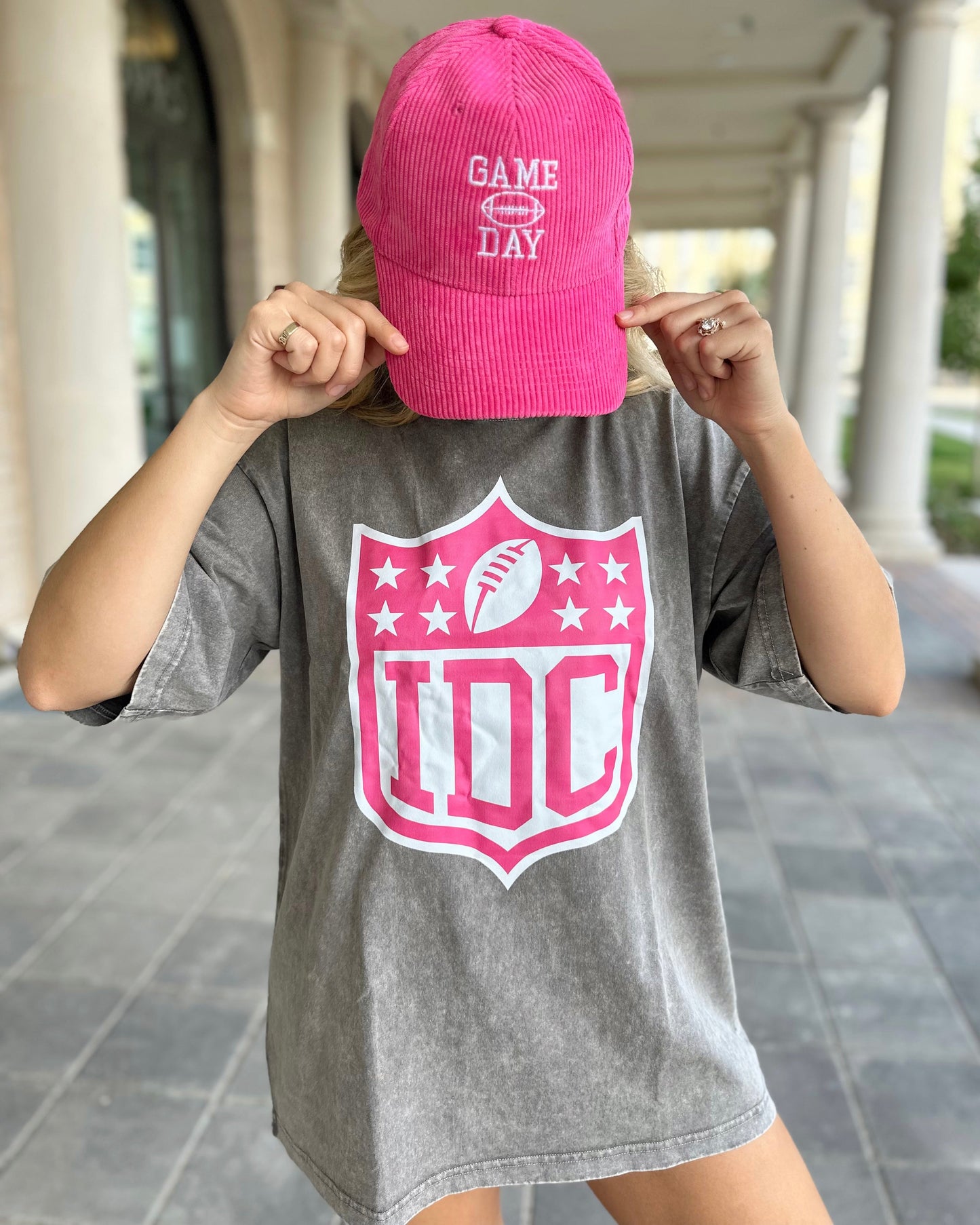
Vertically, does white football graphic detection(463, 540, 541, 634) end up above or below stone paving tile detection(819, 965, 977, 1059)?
above

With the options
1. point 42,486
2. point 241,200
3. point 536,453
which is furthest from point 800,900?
point 241,200

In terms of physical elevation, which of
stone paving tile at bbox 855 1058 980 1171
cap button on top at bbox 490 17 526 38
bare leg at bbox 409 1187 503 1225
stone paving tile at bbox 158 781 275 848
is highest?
cap button on top at bbox 490 17 526 38

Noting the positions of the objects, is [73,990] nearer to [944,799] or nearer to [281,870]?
[281,870]

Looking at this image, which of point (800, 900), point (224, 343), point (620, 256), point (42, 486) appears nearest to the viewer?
point (620, 256)

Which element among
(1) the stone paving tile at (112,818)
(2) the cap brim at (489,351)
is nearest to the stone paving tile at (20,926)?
(1) the stone paving tile at (112,818)

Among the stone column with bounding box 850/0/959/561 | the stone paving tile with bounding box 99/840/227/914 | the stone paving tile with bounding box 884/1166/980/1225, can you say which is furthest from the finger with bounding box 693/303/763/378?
the stone column with bounding box 850/0/959/561

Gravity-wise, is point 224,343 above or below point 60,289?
below

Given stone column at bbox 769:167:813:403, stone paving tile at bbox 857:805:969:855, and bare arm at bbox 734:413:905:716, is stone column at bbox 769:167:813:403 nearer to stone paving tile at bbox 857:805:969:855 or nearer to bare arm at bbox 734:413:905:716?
stone paving tile at bbox 857:805:969:855

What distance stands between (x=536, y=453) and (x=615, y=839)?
39cm

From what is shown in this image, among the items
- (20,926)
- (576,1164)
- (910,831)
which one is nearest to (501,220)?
(576,1164)

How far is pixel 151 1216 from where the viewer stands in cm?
204

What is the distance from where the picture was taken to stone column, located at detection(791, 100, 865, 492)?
458 inches

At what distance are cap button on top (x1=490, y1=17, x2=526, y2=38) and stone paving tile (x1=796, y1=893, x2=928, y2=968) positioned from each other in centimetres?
257

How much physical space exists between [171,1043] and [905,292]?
7.34 metres
